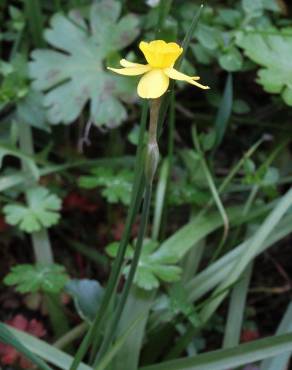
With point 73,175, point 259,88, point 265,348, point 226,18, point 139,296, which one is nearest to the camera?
point 265,348

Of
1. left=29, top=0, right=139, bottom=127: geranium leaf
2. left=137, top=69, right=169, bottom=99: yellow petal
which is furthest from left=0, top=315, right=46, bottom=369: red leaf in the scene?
left=137, top=69, right=169, bottom=99: yellow petal

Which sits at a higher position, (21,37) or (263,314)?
(21,37)

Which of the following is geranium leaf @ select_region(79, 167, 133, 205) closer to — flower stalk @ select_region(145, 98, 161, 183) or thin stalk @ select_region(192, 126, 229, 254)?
thin stalk @ select_region(192, 126, 229, 254)

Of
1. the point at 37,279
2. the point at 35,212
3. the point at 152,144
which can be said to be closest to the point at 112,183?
the point at 35,212

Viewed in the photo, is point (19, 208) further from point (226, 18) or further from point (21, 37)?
point (226, 18)

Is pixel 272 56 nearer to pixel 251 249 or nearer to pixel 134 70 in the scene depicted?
pixel 251 249

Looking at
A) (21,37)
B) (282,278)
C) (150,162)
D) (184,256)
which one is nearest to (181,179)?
(184,256)

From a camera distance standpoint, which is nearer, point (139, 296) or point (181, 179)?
point (139, 296)
